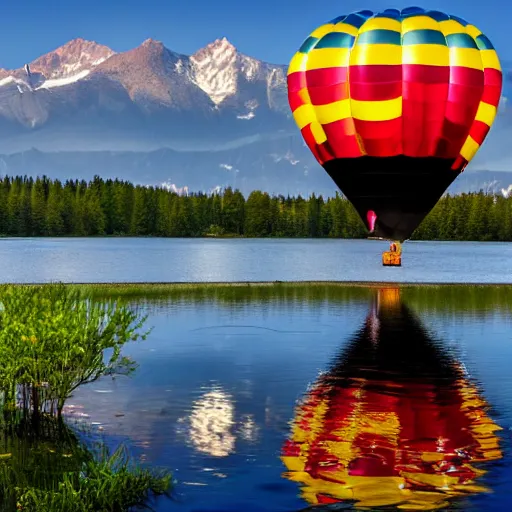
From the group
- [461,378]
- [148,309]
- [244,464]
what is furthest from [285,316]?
[244,464]

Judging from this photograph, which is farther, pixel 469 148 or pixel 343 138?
pixel 469 148

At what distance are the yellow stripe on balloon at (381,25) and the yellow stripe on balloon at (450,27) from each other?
177cm

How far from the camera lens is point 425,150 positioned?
40094 mm

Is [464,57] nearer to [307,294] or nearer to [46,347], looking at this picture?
[307,294]

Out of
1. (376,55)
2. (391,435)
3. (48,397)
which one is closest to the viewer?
(391,435)

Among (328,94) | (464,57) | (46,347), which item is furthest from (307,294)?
(46,347)

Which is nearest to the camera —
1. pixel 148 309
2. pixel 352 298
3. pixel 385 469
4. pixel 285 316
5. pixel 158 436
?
pixel 385 469

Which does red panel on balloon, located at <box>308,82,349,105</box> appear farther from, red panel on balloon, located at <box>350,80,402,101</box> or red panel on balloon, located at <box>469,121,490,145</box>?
red panel on balloon, located at <box>469,121,490,145</box>

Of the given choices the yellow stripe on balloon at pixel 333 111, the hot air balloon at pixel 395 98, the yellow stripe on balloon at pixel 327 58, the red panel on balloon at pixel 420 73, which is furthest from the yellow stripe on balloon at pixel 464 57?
the yellow stripe on balloon at pixel 333 111

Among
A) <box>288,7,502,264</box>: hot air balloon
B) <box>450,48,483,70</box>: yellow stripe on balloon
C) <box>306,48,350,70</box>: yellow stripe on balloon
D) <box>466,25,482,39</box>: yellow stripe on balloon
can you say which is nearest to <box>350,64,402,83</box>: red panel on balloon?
<box>288,7,502,264</box>: hot air balloon

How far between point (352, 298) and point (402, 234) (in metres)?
5.55

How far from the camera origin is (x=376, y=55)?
38.8 m

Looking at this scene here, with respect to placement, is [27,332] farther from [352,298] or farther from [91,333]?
[352,298]

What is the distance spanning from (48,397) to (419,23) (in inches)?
1046
